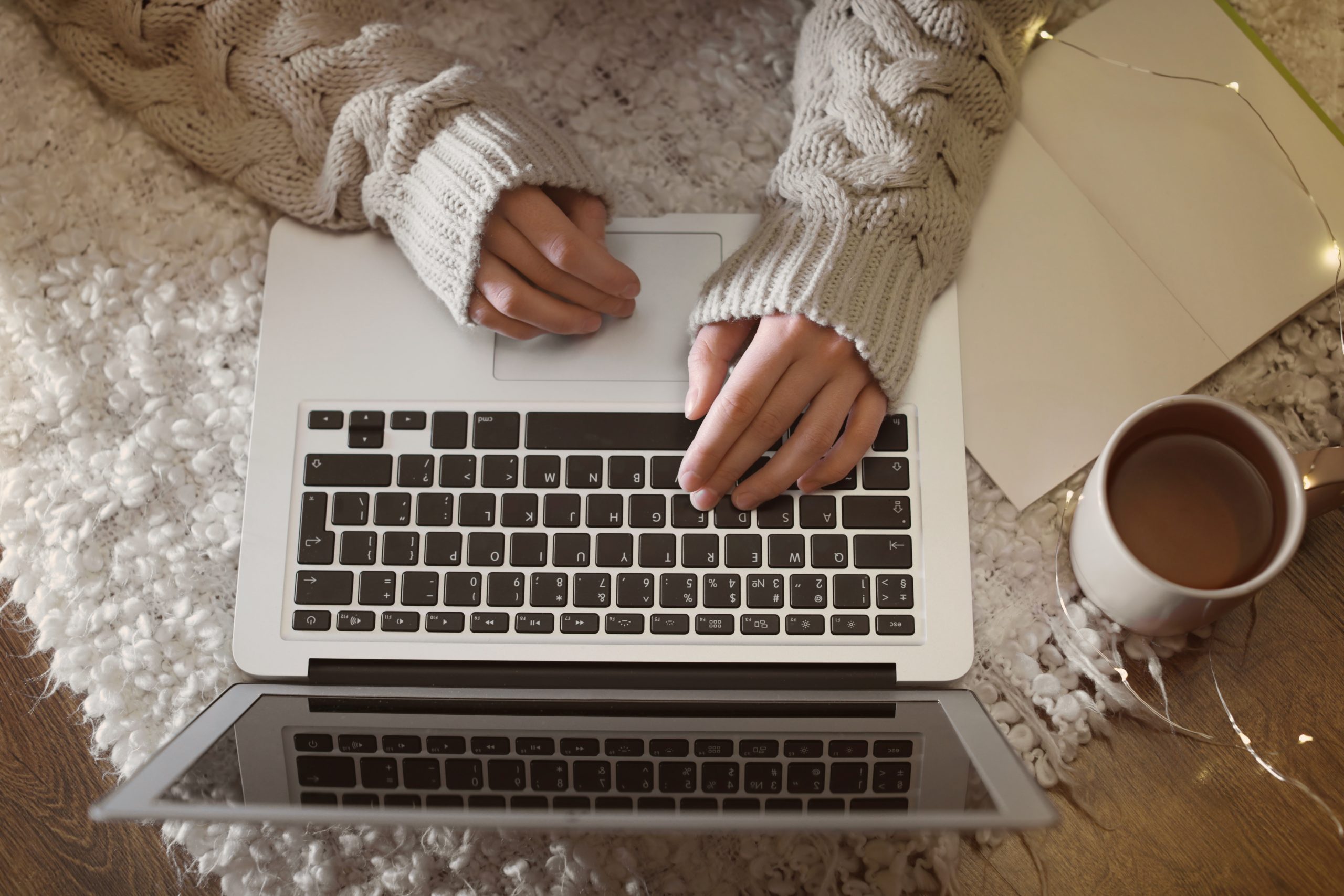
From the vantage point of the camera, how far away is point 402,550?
49cm

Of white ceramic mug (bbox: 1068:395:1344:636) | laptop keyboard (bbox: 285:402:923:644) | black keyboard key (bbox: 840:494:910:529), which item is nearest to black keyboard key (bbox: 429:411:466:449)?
laptop keyboard (bbox: 285:402:923:644)

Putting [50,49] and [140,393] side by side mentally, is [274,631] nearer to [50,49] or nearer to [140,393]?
[140,393]

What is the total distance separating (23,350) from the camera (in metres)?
0.55

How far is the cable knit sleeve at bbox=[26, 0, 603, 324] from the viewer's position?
516 mm

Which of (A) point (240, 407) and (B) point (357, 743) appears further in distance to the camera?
(A) point (240, 407)

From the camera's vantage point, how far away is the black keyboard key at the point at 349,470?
495 mm

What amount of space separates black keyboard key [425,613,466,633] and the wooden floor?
0.63 feet

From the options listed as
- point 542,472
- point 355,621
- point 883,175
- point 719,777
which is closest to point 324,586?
point 355,621

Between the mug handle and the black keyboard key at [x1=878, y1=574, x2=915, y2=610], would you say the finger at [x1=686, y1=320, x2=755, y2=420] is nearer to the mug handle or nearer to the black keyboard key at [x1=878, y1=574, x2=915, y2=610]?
the black keyboard key at [x1=878, y1=574, x2=915, y2=610]

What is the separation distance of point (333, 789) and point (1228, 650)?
1.54 feet

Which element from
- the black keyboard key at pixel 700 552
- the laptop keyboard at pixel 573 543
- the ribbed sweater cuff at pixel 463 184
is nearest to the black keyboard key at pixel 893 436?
the laptop keyboard at pixel 573 543

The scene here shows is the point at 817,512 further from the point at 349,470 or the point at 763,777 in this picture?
the point at 349,470

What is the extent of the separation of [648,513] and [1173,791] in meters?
0.32

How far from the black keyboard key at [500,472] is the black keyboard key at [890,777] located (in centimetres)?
23
